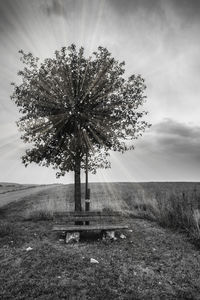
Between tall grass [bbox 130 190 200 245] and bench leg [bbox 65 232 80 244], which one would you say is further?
tall grass [bbox 130 190 200 245]

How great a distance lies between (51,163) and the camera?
1141cm

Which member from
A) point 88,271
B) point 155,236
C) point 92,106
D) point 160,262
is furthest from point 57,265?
point 92,106

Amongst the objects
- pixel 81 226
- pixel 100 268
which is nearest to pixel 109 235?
pixel 81 226

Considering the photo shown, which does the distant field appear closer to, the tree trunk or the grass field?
the tree trunk

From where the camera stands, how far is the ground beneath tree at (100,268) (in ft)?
13.5

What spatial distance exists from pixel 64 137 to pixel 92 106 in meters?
1.97

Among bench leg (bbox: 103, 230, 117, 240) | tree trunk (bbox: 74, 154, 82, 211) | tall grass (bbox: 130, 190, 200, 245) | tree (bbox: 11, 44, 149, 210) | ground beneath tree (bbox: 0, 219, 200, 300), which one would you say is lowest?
ground beneath tree (bbox: 0, 219, 200, 300)

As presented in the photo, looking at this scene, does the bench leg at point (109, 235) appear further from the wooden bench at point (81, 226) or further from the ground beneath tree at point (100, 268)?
the ground beneath tree at point (100, 268)

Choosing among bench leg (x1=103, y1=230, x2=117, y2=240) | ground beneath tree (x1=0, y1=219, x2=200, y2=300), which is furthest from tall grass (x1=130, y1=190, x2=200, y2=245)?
bench leg (x1=103, y1=230, x2=117, y2=240)

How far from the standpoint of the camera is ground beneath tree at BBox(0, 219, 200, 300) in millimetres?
4121

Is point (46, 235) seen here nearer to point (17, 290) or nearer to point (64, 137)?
point (17, 290)

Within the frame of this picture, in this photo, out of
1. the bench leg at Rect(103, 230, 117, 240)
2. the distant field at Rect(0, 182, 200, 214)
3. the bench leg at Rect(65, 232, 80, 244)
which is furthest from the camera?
the distant field at Rect(0, 182, 200, 214)

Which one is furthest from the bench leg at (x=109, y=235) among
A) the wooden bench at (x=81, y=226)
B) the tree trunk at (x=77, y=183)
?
the tree trunk at (x=77, y=183)

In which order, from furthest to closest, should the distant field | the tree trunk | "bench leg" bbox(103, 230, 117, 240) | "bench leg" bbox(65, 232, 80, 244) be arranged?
the distant field < the tree trunk < "bench leg" bbox(103, 230, 117, 240) < "bench leg" bbox(65, 232, 80, 244)
